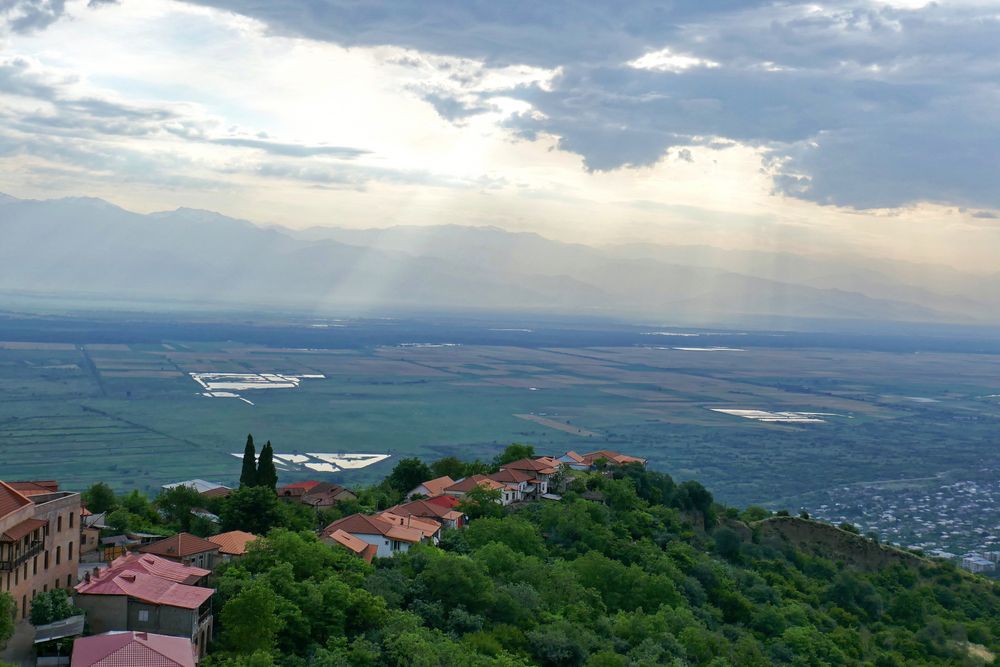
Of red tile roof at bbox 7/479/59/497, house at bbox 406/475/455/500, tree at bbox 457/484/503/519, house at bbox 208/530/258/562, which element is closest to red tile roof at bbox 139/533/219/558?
house at bbox 208/530/258/562

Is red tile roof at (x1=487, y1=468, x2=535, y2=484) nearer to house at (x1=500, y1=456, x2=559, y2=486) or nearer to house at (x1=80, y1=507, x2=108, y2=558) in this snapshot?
house at (x1=500, y1=456, x2=559, y2=486)

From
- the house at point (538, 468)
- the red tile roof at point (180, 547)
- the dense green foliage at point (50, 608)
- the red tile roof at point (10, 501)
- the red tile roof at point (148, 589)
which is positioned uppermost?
the red tile roof at point (10, 501)

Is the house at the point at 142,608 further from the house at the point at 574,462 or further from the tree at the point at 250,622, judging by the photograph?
the house at the point at 574,462

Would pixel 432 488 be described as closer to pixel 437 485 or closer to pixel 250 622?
pixel 437 485

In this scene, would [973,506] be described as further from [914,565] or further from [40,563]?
[40,563]

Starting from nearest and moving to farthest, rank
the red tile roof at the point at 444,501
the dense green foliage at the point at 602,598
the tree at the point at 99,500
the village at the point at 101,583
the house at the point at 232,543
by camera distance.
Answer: the village at the point at 101,583 < the dense green foliage at the point at 602,598 < the house at the point at 232,543 < the tree at the point at 99,500 < the red tile roof at the point at 444,501

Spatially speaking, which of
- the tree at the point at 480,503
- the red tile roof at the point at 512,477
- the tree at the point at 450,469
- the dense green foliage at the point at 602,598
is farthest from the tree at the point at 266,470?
the tree at the point at 450,469
